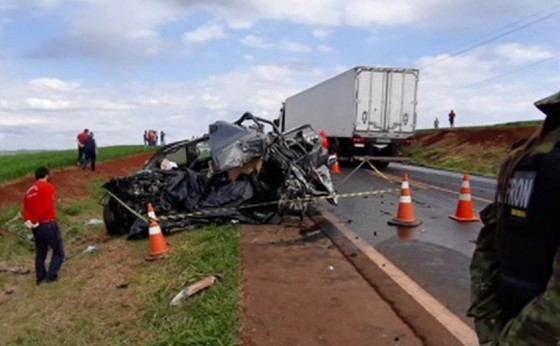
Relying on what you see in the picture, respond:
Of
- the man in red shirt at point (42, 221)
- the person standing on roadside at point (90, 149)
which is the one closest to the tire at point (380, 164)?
the person standing on roadside at point (90, 149)

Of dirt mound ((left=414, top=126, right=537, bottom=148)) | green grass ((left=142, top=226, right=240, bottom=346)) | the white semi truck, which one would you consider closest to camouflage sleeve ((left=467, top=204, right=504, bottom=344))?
green grass ((left=142, top=226, right=240, bottom=346))

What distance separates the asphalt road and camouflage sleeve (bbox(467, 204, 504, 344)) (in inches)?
104

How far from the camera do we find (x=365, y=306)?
15.5 ft

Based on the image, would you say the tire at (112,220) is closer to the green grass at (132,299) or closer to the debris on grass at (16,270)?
the green grass at (132,299)

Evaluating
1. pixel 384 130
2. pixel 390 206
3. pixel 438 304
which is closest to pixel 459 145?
pixel 384 130

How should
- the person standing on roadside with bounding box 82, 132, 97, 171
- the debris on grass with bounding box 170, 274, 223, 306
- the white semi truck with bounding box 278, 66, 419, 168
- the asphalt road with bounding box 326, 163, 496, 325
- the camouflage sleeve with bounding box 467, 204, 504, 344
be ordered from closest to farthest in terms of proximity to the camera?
the camouflage sleeve with bounding box 467, 204, 504, 344, the debris on grass with bounding box 170, 274, 223, 306, the asphalt road with bounding box 326, 163, 496, 325, the white semi truck with bounding box 278, 66, 419, 168, the person standing on roadside with bounding box 82, 132, 97, 171

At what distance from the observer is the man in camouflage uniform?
1.43 metres

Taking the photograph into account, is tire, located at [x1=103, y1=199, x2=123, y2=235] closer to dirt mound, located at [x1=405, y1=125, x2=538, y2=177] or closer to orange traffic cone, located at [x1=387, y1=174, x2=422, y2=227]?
orange traffic cone, located at [x1=387, y1=174, x2=422, y2=227]

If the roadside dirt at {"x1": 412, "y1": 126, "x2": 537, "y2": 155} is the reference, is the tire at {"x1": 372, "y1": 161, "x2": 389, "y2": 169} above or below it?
below

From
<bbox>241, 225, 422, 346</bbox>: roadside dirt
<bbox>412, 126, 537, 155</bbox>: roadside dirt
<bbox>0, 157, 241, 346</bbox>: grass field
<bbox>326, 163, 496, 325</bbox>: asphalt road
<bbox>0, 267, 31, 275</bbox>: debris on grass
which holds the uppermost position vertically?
<bbox>412, 126, 537, 155</bbox>: roadside dirt

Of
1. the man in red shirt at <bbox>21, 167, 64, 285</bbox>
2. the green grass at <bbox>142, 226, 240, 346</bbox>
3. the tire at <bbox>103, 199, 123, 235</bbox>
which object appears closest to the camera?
the green grass at <bbox>142, 226, 240, 346</bbox>

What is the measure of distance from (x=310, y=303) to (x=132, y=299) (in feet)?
6.91

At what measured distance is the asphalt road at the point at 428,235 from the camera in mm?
5473

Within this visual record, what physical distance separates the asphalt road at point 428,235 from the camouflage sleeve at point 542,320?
121 inches
